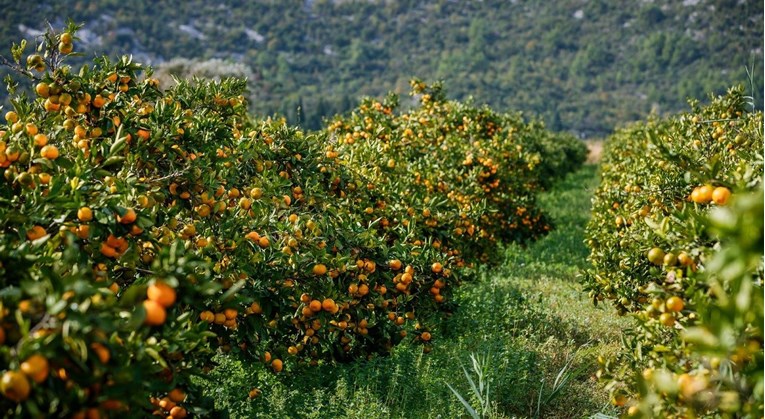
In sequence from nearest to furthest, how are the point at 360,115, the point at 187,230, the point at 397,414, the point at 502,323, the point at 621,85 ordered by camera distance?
1. the point at 187,230
2. the point at 397,414
3. the point at 502,323
4. the point at 360,115
5. the point at 621,85

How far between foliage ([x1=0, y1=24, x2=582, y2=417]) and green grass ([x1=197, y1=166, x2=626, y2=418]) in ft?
0.62

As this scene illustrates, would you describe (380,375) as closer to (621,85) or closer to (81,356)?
(81,356)

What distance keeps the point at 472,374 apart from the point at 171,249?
2.51 metres

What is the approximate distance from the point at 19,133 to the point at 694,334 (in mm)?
2257

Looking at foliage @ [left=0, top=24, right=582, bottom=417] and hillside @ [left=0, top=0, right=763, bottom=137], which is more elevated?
foliage @ [left=0, top=24, right=582, bottom=417]

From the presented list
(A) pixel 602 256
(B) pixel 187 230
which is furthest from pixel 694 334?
(A) pixel 602 256

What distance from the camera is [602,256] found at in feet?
14.8

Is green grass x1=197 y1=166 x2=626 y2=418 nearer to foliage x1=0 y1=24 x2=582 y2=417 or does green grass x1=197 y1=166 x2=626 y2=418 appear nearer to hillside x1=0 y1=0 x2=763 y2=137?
foliage x1=0 y1=24 x2=582 y2=417

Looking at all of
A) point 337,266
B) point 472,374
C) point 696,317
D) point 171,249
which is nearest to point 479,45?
point 472,374

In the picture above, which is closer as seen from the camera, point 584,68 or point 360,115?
point 360,115

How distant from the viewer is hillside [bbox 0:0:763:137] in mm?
78188

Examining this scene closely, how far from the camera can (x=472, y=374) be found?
12.8 feet

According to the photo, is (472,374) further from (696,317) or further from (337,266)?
(696,317)

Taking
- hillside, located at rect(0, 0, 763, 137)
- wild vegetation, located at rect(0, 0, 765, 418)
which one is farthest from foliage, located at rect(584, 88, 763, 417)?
hillside, located at rect(0, 0, 763, 137)
